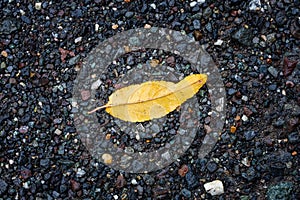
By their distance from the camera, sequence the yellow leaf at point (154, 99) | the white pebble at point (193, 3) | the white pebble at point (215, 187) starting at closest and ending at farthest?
1. the white pebble at point (215, 187)
2. the yellow leaf at point (154, 99)
3. the white pebble at point (193, 3)

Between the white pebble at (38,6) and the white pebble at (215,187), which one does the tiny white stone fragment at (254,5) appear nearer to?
the white pebble at (215,187)

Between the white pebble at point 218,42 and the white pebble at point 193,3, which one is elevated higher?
the white pebble at point 193,3

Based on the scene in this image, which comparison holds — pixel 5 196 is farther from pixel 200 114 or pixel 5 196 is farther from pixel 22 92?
pixel 200 114

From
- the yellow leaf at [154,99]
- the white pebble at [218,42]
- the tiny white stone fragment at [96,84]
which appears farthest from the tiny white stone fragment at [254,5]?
the tiny white stone fragment at [96,84]

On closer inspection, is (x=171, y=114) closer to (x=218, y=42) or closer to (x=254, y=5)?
(x=218, y=42)

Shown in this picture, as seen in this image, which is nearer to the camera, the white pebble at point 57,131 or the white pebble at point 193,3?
the white pebble at point 57,131

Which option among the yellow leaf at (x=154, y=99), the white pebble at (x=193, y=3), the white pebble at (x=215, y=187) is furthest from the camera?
the white pebble at (x=193, y=3)

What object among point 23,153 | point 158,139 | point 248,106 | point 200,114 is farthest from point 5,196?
point 248,106
